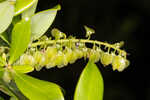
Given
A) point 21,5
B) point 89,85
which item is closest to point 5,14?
point 21,5

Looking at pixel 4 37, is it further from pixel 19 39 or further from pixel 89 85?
pixel 89 85

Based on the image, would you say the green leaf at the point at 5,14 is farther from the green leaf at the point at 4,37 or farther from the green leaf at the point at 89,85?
the green leaf at the point at 89,85

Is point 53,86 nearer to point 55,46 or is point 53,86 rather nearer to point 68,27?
point 55,46

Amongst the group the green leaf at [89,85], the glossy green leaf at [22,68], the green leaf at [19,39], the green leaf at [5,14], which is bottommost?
the green leaf at [89,85]

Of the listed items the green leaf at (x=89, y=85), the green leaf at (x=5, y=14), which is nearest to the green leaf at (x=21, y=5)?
the green leaf at (x=5, y=14)

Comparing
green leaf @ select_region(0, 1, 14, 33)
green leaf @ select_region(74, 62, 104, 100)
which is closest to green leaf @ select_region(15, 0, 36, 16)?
green leaf @ select_region(0, 1, 14, 33)

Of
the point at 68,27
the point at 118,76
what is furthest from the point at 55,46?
the point at 118,76
